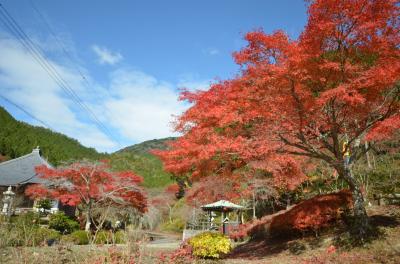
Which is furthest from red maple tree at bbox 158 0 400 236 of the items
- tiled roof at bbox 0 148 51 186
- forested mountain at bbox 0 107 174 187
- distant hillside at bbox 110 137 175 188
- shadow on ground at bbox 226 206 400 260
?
forested mountain at bbox 0 107 174 187

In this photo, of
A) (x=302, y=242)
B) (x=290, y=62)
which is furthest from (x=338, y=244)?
(x=290, y=62)

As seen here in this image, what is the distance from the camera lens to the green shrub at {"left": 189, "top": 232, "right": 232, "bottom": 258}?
390 inches

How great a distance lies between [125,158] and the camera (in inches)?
1921

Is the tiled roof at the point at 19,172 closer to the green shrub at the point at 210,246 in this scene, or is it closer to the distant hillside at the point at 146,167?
the distant hillside at the point at 146,167

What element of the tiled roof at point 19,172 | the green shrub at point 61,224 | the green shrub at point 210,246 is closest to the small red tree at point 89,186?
the green shrub at point 61,224

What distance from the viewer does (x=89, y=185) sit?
19.5 m

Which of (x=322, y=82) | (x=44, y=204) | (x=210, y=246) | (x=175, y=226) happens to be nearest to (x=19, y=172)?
(x=44, y=204)

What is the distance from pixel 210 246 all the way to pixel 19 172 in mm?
24142

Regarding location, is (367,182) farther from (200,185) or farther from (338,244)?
(200,185)

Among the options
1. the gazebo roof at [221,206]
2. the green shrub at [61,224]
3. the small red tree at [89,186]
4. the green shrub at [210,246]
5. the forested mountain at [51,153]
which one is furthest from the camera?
the forested mountain at [51,153]

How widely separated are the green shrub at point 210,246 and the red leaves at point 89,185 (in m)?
10.5

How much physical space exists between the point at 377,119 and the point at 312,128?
1650mm

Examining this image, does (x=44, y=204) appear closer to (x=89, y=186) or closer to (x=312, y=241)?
(x=89, y=186)

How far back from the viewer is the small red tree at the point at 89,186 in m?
19.2
